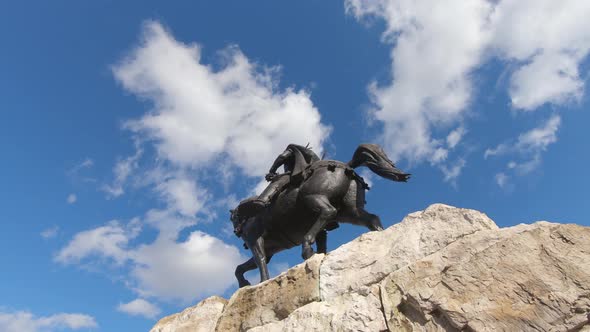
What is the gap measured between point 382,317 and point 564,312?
60.3 inches

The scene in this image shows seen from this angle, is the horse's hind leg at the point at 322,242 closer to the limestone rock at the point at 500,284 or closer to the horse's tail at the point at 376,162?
the horse's tail at the point at 376,162

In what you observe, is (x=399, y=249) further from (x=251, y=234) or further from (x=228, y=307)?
(x=251, y=234)

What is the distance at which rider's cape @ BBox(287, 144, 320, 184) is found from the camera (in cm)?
817

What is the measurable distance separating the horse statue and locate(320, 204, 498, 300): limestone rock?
1819mm

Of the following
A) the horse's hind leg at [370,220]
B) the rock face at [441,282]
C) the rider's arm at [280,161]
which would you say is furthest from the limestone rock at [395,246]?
the rider's arm at [280,161]

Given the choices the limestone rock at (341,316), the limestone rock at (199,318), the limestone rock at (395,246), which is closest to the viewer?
the limestone rock at (341,316)

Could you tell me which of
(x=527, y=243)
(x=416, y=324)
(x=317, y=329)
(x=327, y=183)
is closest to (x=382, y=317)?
(x=416, y=324)

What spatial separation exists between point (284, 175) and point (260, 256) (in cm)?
147

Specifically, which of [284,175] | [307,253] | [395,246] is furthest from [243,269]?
[395,246]

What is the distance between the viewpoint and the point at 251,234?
8.59 meters

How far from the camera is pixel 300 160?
8.60m

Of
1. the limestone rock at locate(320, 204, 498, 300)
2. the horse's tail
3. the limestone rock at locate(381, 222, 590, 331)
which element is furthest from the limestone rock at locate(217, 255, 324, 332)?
the horse's tail

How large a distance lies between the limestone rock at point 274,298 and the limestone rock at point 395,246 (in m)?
0.20

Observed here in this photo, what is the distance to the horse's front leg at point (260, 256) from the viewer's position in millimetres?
8088
